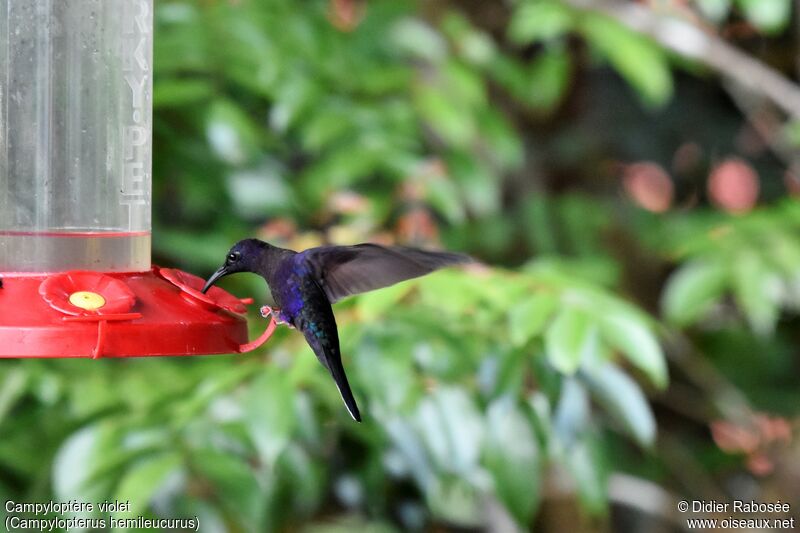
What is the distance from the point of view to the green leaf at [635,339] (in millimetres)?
2455

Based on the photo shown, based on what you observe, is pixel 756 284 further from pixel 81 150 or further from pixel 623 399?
pixel 81 150

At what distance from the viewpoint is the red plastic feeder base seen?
1672 millimetres

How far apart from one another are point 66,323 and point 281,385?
0.84 meters

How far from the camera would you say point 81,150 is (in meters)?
2.29

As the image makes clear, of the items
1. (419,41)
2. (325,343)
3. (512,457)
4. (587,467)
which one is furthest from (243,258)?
(419,41)

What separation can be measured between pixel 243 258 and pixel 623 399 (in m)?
1.06

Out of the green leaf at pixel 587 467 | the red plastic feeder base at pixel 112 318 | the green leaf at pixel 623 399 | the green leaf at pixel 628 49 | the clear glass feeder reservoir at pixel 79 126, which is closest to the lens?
the red plastic feeder base at pixel 112 318

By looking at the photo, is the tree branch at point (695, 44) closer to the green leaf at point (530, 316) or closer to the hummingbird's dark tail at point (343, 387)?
the green leaf at point (530, 316)

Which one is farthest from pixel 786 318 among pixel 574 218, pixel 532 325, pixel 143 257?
pixel 143 257

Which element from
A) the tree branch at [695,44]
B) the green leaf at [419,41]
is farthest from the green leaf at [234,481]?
the tree branch at [695,44]

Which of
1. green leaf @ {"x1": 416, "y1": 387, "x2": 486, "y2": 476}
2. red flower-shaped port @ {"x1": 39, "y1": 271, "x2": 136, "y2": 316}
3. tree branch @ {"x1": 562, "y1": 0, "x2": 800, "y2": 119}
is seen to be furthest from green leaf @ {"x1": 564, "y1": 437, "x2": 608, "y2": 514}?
tree branch @ {"x1": 562, "y1": 0, "x2": 800, "y2": 119}

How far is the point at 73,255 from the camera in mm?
2113

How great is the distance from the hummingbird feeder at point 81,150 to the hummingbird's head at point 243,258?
5 centimetres

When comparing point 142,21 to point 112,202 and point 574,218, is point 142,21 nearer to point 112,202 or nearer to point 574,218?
point 112,202
